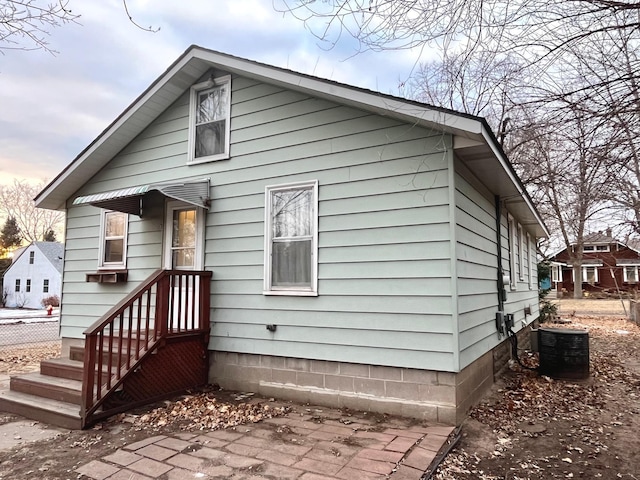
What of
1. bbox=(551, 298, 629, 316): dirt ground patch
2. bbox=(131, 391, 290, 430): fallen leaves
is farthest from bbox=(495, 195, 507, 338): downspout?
bbox=(551, 298, 629, 316): dirt ground patch

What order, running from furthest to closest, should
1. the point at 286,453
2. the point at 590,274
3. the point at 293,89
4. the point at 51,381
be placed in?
the point at 590,274
the point at 293,89
the point at 51,381
the point at 286,453

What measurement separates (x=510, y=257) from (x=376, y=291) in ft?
15.1

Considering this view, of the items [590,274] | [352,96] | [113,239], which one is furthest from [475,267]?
[590,274]

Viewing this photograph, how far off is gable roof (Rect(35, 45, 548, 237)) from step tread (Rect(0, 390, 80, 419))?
12.2 feet

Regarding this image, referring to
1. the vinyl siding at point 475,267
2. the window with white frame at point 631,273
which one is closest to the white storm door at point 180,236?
the vinyl siding at point 475,267

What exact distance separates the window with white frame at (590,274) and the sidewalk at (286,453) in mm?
40077

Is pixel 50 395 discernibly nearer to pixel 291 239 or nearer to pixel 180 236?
pixel 180 236

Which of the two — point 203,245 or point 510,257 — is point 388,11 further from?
point 510,257

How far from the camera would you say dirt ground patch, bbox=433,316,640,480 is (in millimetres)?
3586

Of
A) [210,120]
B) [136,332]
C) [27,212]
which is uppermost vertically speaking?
[27,212]

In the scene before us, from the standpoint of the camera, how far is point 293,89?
18.5ft

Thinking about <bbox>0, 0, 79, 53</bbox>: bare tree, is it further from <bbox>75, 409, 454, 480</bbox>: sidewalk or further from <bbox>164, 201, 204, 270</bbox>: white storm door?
<bbox>75, 409, 454, 480</bbox>: sidewalk

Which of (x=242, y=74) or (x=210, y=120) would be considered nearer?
(x=242, y=74)

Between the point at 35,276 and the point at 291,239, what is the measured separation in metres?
40.1
